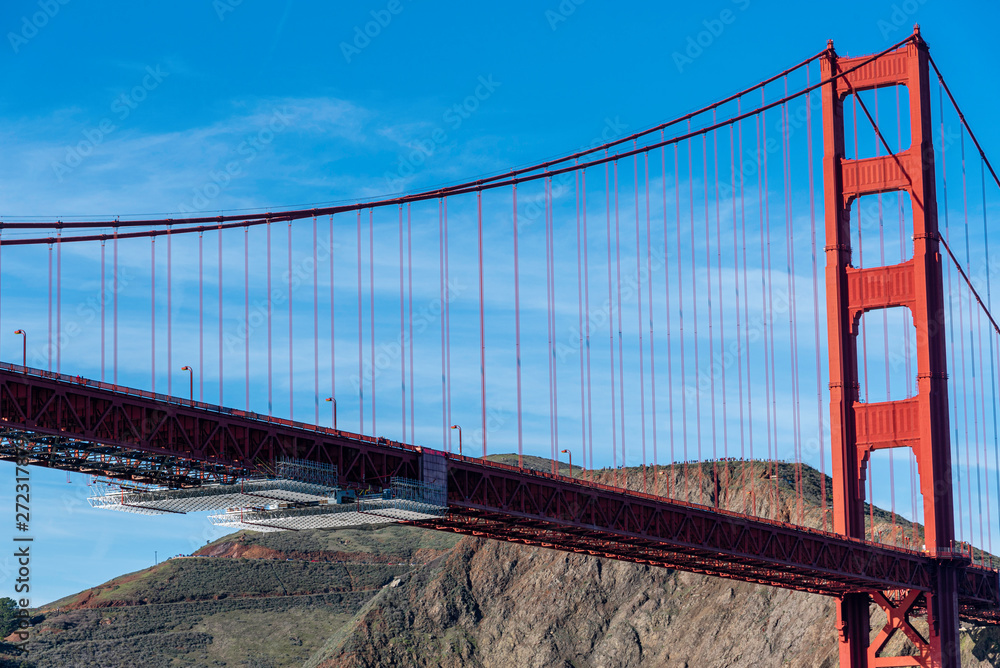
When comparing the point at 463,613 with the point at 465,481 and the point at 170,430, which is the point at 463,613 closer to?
the point at 465,481

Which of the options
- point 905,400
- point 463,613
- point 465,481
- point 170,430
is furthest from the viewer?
point 463,613

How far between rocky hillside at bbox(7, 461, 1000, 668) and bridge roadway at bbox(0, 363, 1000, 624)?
54.5ft

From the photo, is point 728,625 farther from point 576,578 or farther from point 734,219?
point 734,219

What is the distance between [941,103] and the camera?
79.0 metres

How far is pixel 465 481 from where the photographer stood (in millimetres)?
56000

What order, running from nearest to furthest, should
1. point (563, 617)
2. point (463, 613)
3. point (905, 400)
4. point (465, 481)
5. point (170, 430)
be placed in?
point (170, 430) → point (465, 481) → point (905, 400) → point (563, 617) → point (463, 613)

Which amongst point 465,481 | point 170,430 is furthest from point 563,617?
point 170,430

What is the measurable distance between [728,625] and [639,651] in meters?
9.12

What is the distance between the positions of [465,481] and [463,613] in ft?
237

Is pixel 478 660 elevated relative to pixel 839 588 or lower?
lower

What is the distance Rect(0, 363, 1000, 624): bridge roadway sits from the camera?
46969mm

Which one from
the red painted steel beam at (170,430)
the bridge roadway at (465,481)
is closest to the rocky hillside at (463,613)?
the bridge roadway at (465,481)

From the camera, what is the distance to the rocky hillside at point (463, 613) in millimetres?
104500

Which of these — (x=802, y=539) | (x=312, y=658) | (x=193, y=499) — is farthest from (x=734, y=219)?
(x=312, y=658)
